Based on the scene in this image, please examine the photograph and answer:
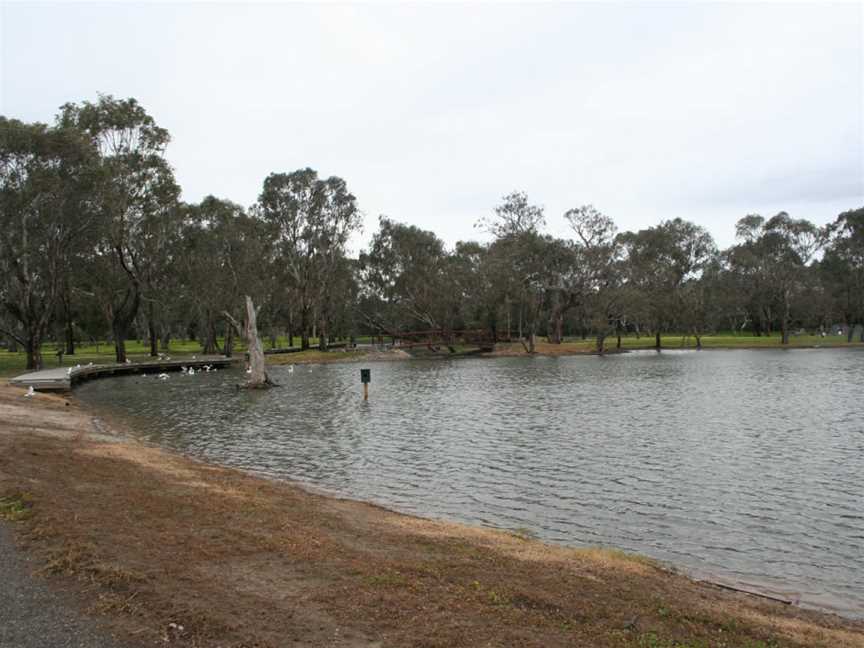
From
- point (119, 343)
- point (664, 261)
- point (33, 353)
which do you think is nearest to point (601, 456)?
point (33, 353)

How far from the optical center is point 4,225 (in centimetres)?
4553

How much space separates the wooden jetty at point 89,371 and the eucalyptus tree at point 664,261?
58.2 meters

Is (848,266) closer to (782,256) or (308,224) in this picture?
(782,256)

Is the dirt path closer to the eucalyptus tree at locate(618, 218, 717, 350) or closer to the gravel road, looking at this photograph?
the gravel road

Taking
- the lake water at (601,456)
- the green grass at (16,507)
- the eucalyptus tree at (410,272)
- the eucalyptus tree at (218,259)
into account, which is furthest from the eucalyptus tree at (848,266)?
the green grass at (16,507)

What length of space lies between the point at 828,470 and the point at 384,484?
1198 centimetres

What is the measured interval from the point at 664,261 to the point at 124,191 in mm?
76712

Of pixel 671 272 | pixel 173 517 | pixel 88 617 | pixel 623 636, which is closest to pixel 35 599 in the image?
pixel 88 617

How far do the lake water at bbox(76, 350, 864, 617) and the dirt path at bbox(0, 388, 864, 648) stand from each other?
2.05m

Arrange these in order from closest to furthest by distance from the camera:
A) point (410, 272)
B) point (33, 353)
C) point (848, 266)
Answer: point (33, 353) < point (410, 272) < point (848, 266)

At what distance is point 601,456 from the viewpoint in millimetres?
19375

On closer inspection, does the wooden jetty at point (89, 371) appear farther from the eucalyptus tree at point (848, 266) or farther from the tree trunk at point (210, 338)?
the eucalyptus tree at point (848, 266)

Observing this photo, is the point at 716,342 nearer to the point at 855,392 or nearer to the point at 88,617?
the point at 855,392

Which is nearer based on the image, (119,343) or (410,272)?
(119,343)
